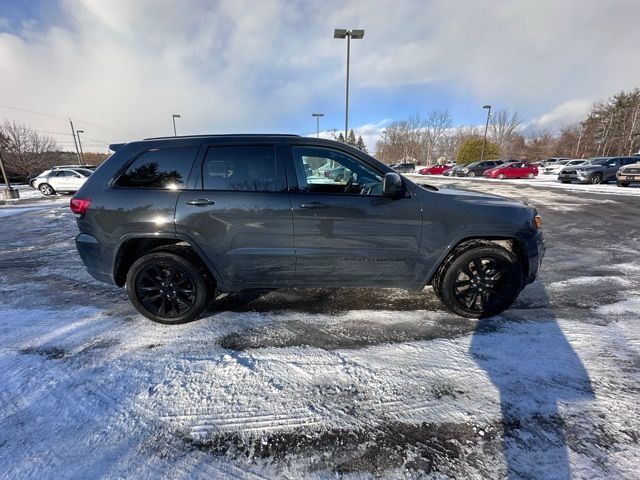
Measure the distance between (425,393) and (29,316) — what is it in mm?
4278

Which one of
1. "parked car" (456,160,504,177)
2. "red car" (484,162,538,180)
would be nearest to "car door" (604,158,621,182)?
"red car" (484,162,538,180)

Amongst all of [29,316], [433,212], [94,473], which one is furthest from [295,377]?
[29,316]

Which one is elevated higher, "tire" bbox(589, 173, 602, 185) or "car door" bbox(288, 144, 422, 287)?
"car door" bbox(288, 144, 422, 287)

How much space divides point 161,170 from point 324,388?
263cm

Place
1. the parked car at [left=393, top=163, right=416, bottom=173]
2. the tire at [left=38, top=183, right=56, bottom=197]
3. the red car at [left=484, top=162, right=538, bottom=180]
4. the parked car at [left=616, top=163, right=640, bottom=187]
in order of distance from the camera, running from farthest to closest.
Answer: the red car at [left=484, top=162, right=538, bottom=180] → the tire at [left=38, top=183, right=56, bottom=197] → the parked car at [left=616, top=163, right=640, bottom=187] → the parked car at [left=393, top=163, right=416, bottom=173]

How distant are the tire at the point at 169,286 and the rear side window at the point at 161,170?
0.70 m

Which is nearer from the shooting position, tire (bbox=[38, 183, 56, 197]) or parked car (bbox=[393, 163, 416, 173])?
parked car (bbox=[393, 163, 416, 173])

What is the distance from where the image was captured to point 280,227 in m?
3.08

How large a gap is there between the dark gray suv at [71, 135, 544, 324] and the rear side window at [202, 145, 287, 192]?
1cm

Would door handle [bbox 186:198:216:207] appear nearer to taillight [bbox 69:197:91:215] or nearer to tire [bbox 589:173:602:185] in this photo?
taillight [bbox 69:197:91:215]

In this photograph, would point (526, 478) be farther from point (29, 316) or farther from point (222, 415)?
point (29, 316)

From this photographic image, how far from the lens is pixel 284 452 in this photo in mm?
1823

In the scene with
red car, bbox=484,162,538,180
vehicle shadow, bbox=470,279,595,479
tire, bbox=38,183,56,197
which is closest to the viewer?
vehicle shadow, bbox=470,279,595,479

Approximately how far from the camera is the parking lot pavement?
5.85 feet
